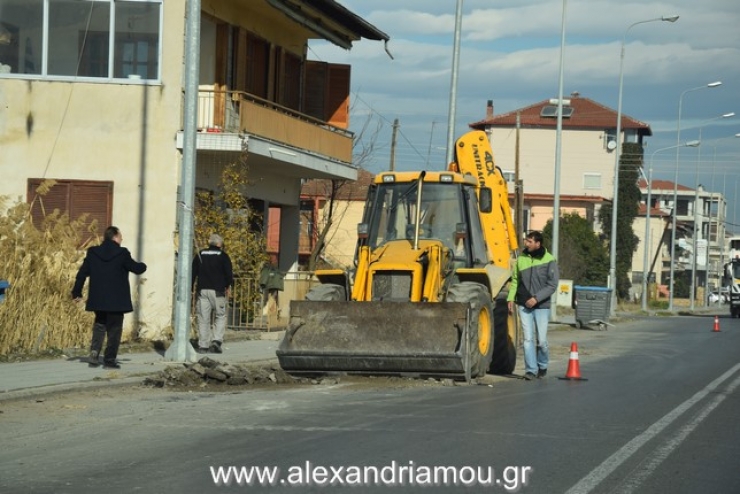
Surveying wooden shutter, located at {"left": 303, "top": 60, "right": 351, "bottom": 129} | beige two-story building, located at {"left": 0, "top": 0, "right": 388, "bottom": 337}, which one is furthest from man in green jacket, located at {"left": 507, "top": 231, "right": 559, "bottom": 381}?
wooden shutter, located at {"left": 303, "top": 60, "right": 351, "bottom": 129}

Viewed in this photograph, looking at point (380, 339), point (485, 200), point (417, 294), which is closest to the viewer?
point (380, 339)

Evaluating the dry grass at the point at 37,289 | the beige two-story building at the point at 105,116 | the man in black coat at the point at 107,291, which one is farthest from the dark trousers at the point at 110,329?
A: the beige two-story building at the point at 105,116

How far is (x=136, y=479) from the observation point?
852 cm

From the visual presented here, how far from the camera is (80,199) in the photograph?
77.2 ft

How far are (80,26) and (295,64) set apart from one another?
850 cm

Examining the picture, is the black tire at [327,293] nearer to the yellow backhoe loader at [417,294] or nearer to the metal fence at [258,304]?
the yellow backhoe loader at [417,294]

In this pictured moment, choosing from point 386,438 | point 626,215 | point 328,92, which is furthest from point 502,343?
point 626,215

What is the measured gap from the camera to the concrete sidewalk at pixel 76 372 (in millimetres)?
13953

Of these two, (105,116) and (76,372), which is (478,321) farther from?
(105,116)

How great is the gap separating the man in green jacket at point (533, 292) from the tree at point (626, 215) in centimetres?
7113

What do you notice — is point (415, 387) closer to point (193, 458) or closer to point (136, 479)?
point (193, 458)

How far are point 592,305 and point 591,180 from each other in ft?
196

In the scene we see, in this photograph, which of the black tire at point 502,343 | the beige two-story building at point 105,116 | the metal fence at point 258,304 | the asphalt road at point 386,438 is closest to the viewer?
the asphalt road at point 386,438

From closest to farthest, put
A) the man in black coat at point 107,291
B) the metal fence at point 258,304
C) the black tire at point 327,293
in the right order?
1. the black tire at point 327,293
2. the man in black coat at point 107,291
3. the metal fence at point 258,304
